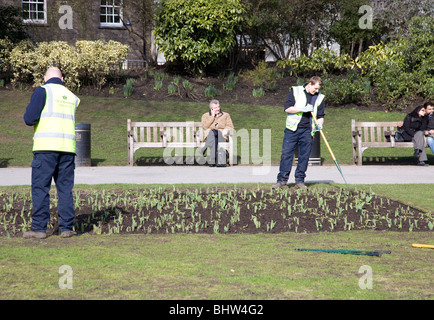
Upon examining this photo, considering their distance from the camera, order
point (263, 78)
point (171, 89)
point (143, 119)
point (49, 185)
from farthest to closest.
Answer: point (263, 78) < point (171, 89) < point (143, 119) < point (49, 185)

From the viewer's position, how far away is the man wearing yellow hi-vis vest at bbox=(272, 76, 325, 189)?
9680mm

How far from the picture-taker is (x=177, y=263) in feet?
17.1

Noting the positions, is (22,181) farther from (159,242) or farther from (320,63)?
(320,63)

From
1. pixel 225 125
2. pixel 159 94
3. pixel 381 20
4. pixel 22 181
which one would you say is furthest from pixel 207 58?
pixel 22 181

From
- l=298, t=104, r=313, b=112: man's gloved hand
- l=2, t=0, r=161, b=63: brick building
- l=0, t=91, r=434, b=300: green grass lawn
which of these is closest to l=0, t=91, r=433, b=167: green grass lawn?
l=298, t=104, r=313, b=112: man's gloved hand

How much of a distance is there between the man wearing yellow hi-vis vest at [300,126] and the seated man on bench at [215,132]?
12.9 feet

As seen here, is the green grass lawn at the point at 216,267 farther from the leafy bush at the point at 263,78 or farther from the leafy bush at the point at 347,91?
the leafy bush at the point at 263,78

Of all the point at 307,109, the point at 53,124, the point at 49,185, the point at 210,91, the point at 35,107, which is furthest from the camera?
the point at 210,91

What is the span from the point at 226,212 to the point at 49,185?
2.39m

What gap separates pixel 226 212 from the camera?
7.80 metres

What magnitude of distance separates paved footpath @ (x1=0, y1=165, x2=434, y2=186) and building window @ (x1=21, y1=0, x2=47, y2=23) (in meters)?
16.3

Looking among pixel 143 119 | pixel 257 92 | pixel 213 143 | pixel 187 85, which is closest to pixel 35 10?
pixel 187 85

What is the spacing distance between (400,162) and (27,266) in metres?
11.8

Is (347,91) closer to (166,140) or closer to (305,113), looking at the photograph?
(166,140)
